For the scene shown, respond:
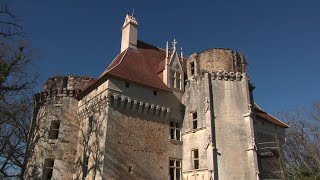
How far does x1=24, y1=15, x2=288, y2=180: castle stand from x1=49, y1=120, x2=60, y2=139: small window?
7 centimetres

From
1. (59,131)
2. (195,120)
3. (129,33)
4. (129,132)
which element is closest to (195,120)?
(195,120)

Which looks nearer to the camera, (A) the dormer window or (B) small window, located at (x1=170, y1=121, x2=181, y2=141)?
(B) small window, located at (x1=170, y1=121, x2=181, y2=141)

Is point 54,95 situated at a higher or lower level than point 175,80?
lower

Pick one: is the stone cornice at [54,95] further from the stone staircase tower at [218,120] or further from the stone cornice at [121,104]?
the stone staircase tower at [218,120]

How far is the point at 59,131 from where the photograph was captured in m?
22.9

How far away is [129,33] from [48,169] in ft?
40.9

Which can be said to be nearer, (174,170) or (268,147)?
(174,170)

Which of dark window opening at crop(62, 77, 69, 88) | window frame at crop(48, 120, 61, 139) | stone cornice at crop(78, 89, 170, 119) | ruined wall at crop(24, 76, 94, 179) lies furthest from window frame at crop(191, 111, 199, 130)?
dark window opening at crop(62, 77, 69, 88)

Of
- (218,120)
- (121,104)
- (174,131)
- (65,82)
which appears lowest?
(174,131)

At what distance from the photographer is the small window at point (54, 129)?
23219 millimetres

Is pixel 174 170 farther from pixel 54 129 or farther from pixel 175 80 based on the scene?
pixel 54 129

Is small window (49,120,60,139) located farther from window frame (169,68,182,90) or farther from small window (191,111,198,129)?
small window (191,111,198,129)

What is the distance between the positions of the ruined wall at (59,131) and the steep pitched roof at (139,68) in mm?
1419

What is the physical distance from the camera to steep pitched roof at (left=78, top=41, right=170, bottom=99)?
21.5 m
